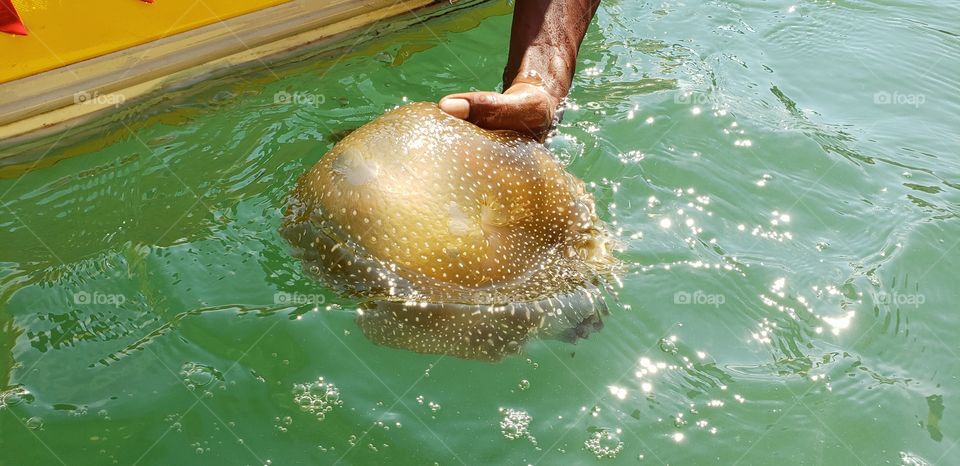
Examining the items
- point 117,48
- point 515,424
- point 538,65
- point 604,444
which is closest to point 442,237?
point 515,424

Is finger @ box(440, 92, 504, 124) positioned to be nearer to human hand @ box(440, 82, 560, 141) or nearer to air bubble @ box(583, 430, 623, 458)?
human hand @ box(440, 82, 560, 141)

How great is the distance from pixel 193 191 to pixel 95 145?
25.2 inches

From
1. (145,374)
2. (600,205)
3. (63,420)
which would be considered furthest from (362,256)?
(600,205)

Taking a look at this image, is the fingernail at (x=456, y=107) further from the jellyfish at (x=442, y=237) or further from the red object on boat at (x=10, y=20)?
the red object on boat at (x=10, y=20)

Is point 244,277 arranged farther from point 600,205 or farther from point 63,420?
point 600,205

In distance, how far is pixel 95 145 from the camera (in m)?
3.69

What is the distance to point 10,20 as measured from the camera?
314cm

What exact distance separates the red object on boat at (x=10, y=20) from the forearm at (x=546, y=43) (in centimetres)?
215

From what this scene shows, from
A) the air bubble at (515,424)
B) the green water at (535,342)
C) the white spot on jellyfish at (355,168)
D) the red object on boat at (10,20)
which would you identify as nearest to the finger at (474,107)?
the white spot on jellyfish at (355,168)

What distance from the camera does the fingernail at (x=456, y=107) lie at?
9.81ft

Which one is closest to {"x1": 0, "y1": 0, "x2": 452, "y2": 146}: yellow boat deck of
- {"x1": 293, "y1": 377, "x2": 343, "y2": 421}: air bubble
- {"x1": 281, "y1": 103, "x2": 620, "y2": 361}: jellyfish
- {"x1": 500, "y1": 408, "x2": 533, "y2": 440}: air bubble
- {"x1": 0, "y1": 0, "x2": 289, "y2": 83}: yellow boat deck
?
{"x1": 0, "y1": 0, "x2": 289, "y2": 83}: yellow boat deck

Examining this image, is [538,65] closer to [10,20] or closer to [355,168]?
[355,168]

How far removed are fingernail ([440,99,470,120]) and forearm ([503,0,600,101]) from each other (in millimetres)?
553

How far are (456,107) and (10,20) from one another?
6.35 ft
